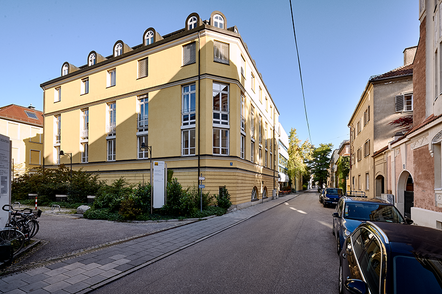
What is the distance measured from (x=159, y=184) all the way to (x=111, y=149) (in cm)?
1306

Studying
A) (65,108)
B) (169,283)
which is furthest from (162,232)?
(65,108)

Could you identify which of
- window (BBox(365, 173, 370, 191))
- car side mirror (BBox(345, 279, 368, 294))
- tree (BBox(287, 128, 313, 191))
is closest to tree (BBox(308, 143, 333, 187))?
tree (BBox(287, 128, 313, 191))

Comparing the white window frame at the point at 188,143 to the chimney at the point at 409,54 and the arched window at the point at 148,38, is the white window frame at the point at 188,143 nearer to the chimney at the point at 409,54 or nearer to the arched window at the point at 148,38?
the arched window at the point at 148,38

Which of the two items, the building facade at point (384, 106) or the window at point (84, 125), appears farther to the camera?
the window at point (84, 125)

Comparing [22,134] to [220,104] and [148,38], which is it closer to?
[148,38]

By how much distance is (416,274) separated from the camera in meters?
2.44

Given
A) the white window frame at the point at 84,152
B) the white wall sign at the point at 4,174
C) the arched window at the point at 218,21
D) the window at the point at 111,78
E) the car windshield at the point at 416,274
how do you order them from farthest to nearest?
the white window frame at the point at 84,152 → the window at the point at 111,78 → the arched window at the point at 218,21 → the white wall sign at the point at 4,174 → the car windshield at the point at 416,274

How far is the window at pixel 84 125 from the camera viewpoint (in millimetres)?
26344

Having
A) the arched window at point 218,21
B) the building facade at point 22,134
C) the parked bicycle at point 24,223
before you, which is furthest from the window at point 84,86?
the parked bicycle at point 24,223

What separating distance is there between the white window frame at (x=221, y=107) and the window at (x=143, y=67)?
7.30 metres

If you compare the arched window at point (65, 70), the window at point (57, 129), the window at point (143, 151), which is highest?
the arched window at point (65, 70)

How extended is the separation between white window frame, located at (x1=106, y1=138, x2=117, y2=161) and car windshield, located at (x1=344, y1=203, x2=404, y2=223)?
21.8 meters

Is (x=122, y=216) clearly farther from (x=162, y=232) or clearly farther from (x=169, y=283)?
→ (x=169, y=283)

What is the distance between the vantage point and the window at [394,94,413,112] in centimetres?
1853
